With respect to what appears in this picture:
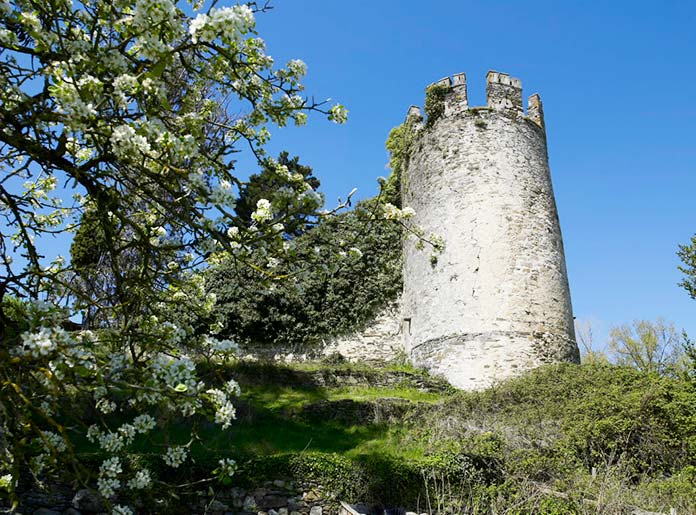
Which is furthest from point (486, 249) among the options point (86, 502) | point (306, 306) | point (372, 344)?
point (86, 502)

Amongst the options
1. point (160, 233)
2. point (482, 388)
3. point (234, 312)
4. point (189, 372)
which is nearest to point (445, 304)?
point (482, 388)

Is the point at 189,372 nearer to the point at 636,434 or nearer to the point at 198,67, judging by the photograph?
the point at 198,67

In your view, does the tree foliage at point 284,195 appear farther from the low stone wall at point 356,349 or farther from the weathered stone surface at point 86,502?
the low stone wall at point 356,349

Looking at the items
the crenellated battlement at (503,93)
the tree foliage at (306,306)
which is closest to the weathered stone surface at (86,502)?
the tree foliage at (306,306)

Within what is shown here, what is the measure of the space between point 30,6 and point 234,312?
13793mm

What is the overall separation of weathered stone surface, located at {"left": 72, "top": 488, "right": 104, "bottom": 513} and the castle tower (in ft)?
31.0

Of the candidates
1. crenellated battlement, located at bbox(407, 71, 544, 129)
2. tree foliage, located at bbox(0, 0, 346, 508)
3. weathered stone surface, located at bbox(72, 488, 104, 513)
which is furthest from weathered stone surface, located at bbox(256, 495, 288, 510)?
crenellated battlement, located at bbox(407, 71, 544, 129)

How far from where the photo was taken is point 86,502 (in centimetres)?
702

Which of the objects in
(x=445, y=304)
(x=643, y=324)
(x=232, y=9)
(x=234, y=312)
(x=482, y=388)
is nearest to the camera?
(x=232, y=9)

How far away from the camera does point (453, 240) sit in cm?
1575

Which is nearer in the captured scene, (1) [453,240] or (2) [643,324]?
(1) [453,240]

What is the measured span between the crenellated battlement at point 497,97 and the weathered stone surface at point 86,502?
14125mm

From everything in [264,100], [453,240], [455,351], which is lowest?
[455,351]

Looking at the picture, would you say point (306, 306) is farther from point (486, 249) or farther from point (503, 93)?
point (503, 93)
